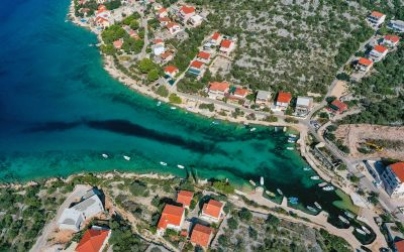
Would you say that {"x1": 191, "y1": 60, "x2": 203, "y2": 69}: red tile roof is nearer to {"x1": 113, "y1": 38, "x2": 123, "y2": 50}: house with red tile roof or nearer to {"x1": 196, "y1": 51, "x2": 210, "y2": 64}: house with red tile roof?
{"x1": 196, "y1": 51, "x2": 210, "y2": 64}: house with red tile roof

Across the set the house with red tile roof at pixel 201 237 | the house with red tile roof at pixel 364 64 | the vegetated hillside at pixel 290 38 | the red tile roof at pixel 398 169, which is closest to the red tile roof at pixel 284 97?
the vegetated hillside at pixel 290 38

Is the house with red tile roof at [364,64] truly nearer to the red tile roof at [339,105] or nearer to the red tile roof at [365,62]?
the red tile roof at [365,62]

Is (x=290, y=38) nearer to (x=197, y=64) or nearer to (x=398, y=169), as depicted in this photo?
(x=197, y=64)

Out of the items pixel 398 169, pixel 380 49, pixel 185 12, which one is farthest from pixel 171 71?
pixel 398 169

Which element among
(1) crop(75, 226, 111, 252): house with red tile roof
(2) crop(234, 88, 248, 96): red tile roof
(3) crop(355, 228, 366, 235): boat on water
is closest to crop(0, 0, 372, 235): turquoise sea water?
(3) crop(355, 228, 366, 235): boat on water

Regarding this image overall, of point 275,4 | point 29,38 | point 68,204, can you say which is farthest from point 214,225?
point 29,38
